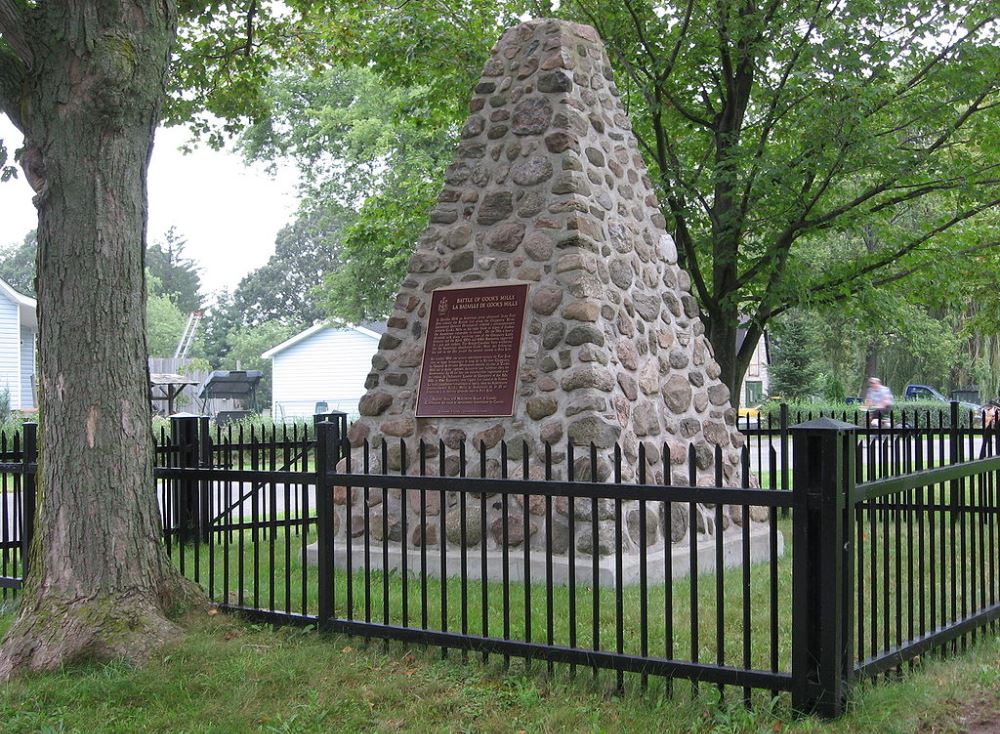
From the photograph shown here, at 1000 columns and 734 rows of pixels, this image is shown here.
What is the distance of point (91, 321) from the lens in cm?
547

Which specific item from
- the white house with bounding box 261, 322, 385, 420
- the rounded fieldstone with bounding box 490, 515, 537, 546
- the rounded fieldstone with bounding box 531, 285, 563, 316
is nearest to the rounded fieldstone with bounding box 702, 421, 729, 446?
the rounded fieldstone with bounding box 531, 285, 563, 316

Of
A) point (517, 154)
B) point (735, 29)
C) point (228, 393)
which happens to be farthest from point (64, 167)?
point (228, 393)

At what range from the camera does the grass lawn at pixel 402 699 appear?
13.6 ft

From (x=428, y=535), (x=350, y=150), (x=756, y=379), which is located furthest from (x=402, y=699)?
(x=756, y=379)

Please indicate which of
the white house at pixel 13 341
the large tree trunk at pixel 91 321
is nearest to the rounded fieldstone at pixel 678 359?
the large tree trunk at pixel 91 321

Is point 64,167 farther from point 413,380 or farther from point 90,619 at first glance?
point 413,380

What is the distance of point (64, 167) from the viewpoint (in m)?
5.51

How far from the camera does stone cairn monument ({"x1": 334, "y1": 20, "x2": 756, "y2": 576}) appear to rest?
24.8 ft

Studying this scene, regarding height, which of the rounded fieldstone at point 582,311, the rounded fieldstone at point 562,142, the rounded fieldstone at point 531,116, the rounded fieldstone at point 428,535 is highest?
the rounded fieldstone at point 531,116

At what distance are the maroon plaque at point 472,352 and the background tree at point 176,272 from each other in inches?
2888

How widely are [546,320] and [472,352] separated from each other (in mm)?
729

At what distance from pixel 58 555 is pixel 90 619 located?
0.43 metres

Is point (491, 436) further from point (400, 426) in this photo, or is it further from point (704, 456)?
point (704, 456)

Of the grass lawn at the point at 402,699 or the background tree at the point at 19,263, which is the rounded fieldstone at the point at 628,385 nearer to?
the grass lawn at the point at 402,699
